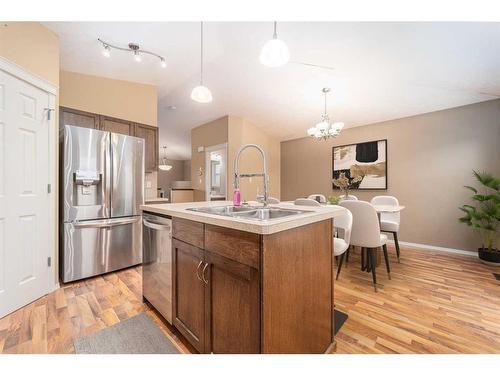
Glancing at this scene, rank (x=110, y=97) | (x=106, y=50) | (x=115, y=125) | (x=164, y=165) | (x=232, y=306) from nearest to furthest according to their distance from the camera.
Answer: (x=232, y=306), (x=106, y=50), (x=115, y=125), (x=110, y=97), (x=164, y=165)

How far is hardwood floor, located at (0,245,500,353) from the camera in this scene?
4.75 ft

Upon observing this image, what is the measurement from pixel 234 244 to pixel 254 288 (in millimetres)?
213

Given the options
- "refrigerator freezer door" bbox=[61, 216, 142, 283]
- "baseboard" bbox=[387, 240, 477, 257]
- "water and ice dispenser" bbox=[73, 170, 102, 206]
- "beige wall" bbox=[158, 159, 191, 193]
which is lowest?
"baseboard" bbox=[387, 240, 477, 257]

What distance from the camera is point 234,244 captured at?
102cm

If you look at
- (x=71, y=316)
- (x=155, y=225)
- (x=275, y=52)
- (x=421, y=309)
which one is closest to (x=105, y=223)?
(x=71, y=316)

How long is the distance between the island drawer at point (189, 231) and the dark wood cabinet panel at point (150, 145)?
2.27 meters

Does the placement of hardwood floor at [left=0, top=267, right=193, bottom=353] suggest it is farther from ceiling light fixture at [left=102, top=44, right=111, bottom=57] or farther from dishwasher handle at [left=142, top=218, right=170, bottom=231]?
ceiling light fixture at [left=102, top=44, right=111, bottom=57]

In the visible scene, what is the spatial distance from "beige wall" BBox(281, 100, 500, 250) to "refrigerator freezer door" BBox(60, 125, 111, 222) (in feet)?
14.6

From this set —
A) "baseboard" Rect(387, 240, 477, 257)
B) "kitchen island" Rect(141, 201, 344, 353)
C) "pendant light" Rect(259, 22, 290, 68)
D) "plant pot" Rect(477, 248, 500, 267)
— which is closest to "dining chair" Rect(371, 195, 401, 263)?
"baseboard" Rect(387, 240, 477, 257)

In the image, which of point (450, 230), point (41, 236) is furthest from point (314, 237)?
point (450, 230)

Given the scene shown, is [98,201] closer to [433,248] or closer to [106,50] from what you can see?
[106,50]

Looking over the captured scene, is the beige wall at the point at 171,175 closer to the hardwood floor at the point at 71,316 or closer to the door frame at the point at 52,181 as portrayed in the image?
the door frame at the point at 52,181

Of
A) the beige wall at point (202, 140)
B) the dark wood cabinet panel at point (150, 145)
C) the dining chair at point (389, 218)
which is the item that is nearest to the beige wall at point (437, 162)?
the dining chair at point (389, 218)

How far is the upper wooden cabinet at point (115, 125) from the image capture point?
2.56 meters
